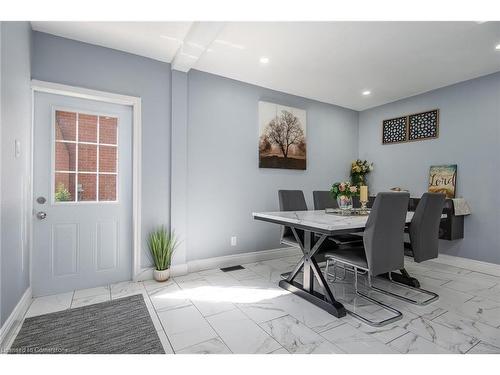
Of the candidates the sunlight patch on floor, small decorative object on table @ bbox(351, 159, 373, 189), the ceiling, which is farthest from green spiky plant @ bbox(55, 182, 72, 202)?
small decorative object on table @ bbox(351, 159, 373, 189)

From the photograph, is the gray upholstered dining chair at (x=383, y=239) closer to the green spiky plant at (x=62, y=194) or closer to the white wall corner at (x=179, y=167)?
the white wall corner at (x=179, y=167)

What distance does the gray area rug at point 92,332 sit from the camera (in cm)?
164

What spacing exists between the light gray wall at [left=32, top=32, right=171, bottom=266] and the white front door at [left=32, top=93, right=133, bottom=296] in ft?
0.62

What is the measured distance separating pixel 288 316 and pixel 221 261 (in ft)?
4.91

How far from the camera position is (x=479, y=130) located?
3.39 metres

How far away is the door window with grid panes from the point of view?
255cm

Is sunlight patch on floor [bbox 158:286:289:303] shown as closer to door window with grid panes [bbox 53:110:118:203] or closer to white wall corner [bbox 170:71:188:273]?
white wall corner [bbox 170:71:188:273]

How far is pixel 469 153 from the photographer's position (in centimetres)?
347

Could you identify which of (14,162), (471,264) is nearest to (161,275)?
(14,162)
